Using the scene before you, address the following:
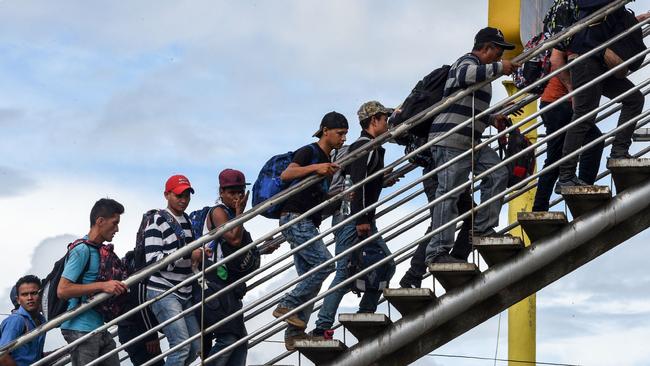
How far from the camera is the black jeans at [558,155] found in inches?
442

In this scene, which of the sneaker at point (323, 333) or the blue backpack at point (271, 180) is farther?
the blue backpack at point (271, 180)

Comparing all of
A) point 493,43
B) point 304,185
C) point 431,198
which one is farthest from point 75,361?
point 493,43

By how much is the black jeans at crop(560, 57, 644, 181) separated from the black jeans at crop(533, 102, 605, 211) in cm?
12

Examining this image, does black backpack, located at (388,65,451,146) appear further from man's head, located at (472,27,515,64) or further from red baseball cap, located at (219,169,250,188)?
red baseball cap, located at (219,169,250,188)

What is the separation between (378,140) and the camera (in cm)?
1111

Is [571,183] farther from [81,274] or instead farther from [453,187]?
[81,274]

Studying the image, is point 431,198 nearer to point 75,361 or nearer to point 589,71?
point 589,71

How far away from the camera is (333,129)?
11.6m

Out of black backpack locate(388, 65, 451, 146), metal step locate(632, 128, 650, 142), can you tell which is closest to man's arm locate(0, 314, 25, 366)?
black backpack locate(388, 65, 451, 146)

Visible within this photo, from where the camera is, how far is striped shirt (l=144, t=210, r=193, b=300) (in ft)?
37.9

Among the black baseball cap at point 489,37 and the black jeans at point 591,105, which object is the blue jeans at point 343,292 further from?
the black baseball cap at point 489,37

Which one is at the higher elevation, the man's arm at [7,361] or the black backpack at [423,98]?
the black backpack at [423,98]

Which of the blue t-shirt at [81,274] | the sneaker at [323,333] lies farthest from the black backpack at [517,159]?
the blue t-shirt at [81,274]

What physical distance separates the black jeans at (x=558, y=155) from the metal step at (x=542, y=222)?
1.80 ft
